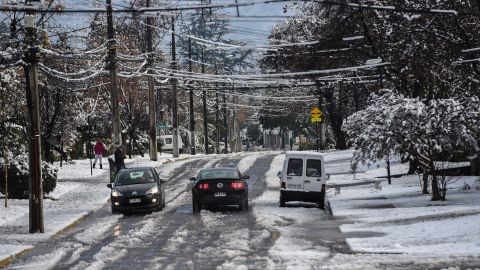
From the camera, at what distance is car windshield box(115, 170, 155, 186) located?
2681cm

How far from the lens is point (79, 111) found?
52.0 meters

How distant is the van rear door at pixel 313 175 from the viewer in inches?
1049

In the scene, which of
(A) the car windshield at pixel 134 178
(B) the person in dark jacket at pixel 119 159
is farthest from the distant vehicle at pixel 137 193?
(B) the person in dark jacket at pixel 119 159

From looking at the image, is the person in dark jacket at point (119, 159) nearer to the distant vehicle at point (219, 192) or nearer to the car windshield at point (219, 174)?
the car windshield at point (219, 174)

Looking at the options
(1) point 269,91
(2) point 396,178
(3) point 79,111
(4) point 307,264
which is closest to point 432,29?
(2) point 396,178

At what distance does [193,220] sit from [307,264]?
9.22 metres

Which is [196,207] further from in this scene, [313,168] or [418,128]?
[418,128]

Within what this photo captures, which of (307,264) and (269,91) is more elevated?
(269,91)

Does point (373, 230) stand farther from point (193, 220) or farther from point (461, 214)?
point (193, 220)

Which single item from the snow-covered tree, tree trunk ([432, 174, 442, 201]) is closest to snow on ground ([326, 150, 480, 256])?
tree trunk ([432, 174, 442, 201])

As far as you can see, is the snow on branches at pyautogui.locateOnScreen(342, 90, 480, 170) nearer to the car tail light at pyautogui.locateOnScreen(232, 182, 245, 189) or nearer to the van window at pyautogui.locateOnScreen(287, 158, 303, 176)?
the van window at pyautogui.locateOnScreen(287, 158, 303, 176)

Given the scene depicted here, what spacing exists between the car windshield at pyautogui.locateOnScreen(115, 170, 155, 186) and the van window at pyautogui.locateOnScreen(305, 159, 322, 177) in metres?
5.28

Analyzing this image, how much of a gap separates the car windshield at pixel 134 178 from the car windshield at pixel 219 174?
6.07ft

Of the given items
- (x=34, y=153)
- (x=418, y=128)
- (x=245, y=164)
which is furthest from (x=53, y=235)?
(x=245, y=164)
